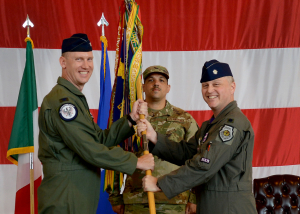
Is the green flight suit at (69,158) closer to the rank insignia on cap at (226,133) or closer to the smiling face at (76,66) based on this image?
the smiling face at (76,66)

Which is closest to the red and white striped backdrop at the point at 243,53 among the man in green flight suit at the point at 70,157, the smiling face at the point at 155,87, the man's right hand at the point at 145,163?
the smiling face at the point at 155,87

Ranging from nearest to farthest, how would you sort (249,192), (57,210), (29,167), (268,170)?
(57,210) → (249,192) → (29,167) → (268,170)

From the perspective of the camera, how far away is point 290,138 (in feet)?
12.5

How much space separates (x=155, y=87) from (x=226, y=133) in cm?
108

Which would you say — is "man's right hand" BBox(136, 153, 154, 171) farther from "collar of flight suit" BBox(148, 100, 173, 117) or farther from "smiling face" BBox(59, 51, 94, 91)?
"collar of flight suit" BBox(148, 100, 173, 117)

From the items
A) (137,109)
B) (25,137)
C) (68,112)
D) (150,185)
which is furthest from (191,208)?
(25,137)

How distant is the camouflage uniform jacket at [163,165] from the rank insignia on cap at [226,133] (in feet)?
2.73

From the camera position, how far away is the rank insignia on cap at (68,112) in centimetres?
190

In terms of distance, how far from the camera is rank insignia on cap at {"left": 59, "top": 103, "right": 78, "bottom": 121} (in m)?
1.90

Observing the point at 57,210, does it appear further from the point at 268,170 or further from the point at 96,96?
the point at 268,170

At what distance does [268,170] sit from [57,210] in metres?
2.75

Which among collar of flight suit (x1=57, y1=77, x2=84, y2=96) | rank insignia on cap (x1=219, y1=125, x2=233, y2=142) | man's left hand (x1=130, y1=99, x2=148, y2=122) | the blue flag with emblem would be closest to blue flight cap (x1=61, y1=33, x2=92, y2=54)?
collar of flight suit (x1=57, y1=77, x2=84, y2=96)

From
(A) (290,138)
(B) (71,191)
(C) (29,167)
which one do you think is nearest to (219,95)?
(B) (71,191)

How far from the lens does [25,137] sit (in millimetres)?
2775
